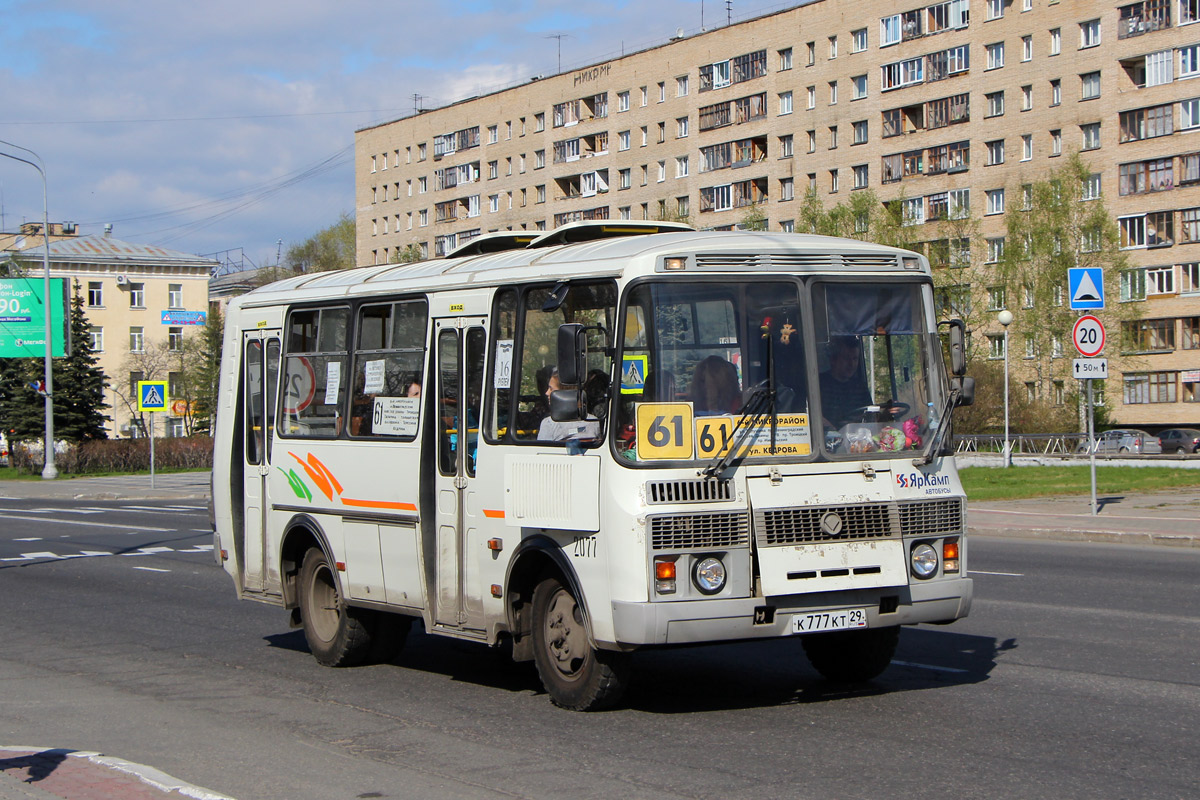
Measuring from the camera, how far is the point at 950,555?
8242mm

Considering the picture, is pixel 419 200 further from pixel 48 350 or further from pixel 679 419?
pixel 679 419

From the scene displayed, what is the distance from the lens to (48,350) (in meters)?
53.6

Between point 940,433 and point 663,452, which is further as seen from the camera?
point 940,433

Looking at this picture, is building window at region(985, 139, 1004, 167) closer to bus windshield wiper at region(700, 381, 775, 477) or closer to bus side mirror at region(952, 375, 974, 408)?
bus side mirror at region(952, 375, 974, 408)

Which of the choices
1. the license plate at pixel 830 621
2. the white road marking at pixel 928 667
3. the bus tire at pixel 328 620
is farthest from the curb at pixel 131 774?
the white road marking at pixel 928 667

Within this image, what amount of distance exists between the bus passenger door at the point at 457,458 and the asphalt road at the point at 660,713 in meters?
0.60

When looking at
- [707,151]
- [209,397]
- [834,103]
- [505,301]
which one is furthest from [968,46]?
[505,301]

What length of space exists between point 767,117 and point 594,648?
269ft

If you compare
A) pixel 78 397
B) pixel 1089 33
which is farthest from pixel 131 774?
pixel 1089 33

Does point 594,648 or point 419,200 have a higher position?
point 419,200

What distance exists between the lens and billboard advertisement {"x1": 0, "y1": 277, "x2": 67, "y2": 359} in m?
56.8

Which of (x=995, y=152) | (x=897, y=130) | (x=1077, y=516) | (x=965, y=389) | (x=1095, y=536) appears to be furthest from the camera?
(x=897, y=130)

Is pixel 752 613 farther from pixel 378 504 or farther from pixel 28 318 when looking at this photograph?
pixel 28 318

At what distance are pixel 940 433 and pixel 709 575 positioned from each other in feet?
5.83
